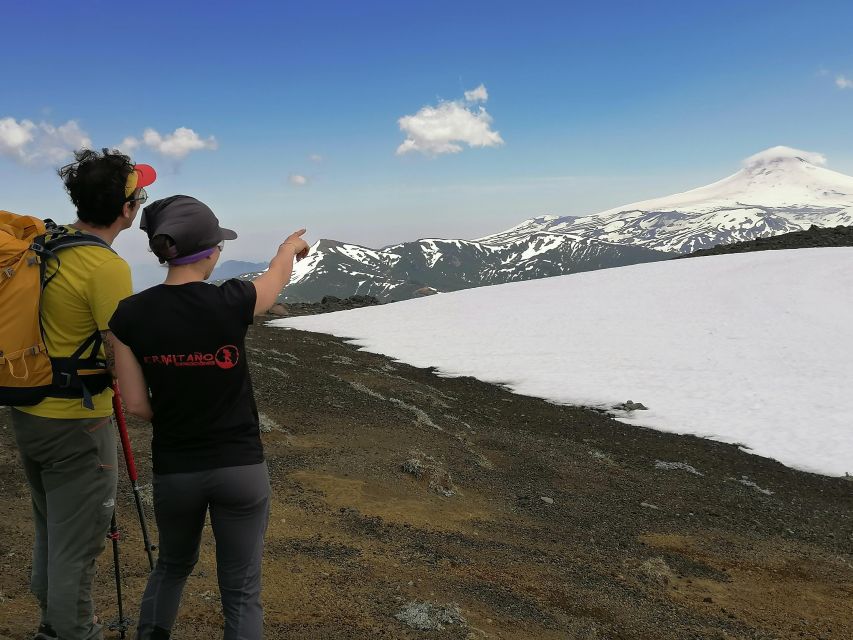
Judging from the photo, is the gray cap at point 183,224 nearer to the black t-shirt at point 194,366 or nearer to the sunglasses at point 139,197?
the black t-shirt at point 194,366

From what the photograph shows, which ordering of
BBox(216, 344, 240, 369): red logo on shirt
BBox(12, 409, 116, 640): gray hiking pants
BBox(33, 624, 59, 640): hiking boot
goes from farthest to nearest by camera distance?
BBox(33, 624, 59, 640): hiking boot
BBox(12, 409, 116, 640): gray hiking pants
BBox(216, 344, 240, 369): red logo on shirt

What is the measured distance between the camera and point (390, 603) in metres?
6.18

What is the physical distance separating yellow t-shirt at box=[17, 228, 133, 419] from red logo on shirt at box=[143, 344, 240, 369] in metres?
0.67

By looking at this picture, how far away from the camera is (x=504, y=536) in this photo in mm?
8898

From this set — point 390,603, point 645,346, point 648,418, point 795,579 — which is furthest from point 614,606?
point 645,346

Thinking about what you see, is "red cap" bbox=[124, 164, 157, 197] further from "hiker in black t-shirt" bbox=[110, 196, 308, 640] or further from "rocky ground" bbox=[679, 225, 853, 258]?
"rocky ground" bbox=[679, 225, 853, 258]

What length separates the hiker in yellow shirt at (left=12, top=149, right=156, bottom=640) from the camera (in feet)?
11.7

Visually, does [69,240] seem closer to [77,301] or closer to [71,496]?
[77,301]

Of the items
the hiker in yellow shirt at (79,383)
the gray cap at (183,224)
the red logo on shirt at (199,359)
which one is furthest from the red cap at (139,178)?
the red logo on shirt at (199,359)

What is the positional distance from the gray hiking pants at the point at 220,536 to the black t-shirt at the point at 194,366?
0.29ft

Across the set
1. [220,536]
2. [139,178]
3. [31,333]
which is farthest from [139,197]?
[220,536]

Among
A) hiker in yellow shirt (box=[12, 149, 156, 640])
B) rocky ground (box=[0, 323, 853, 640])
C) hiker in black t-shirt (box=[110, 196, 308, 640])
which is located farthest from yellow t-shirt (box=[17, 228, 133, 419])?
rocky ground (box=[0, 323, 853, 640])

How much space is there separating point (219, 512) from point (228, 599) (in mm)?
543

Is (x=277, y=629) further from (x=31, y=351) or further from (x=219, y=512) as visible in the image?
(x=31, y=351)
